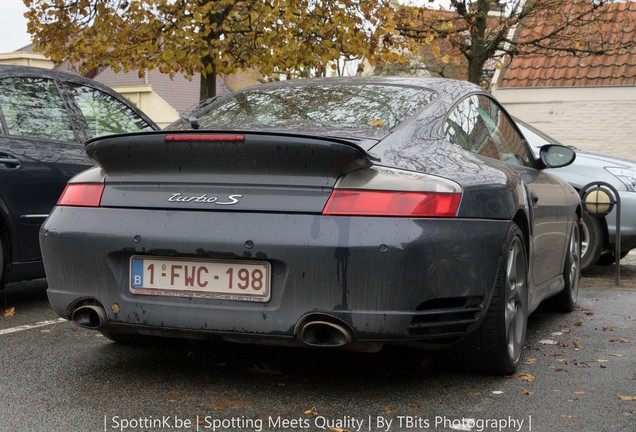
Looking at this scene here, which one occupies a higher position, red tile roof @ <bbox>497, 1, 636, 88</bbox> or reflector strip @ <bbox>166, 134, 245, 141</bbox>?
reflector strip @ <bbox>166, 134, 245, 141</bbox>

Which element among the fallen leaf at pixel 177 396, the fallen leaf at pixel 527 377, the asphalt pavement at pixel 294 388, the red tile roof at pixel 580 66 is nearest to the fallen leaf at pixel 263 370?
the asphalt pavement at pixel 294 388

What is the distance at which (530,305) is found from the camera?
17.2 ft

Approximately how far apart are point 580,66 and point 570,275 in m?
15.4

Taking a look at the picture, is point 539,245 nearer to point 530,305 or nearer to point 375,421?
point 530,305

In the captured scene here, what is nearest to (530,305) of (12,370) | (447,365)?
(447,365)

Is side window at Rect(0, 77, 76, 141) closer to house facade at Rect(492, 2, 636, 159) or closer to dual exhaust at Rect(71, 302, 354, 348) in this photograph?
dual exhaust at Rect(71, 302, 354, 348)

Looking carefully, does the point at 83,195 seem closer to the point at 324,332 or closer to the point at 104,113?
the point at 324,332

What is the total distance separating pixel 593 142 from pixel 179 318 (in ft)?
57.5

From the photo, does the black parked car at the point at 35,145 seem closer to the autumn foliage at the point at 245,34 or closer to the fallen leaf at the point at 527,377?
the fallen leaf at the point at 527,377

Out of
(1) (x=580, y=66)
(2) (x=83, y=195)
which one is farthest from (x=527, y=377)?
(1) (x=580, y=66)

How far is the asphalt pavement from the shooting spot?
3.82m

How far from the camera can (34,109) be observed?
6781mm

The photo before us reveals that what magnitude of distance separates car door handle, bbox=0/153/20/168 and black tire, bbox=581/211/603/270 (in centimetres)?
531

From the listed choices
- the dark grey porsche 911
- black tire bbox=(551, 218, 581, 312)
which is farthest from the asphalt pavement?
black tire bbox=(551, 218, 581, 312)
